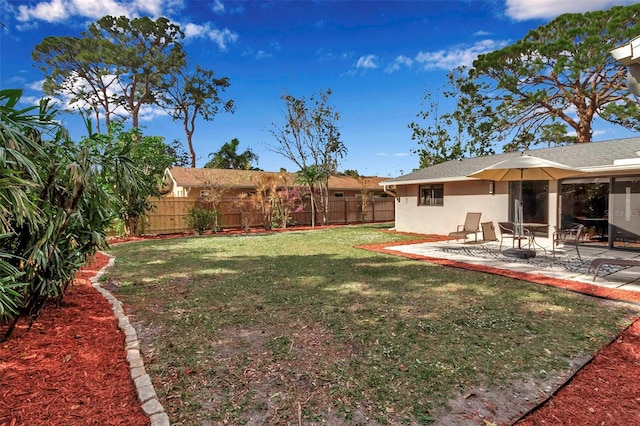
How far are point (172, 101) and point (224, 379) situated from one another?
2987 cm

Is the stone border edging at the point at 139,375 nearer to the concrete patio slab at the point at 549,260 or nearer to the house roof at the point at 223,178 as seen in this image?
the concrete patio slab at the point at 549,260

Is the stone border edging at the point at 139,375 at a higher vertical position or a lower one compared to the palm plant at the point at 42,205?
lower

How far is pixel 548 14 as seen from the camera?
17.1 metres

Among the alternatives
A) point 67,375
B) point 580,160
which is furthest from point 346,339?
point 580,160

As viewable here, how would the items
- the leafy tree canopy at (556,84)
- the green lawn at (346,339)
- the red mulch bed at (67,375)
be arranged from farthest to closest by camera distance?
the leafy tree canopy at (556,84)
the green lawn at (346,339)
the red mulch bed at (67,375)

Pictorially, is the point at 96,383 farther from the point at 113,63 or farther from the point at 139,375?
the point at 113,63

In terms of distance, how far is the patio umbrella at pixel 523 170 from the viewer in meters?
8.12

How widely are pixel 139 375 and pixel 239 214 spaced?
16473 mm

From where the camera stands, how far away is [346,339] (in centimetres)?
379

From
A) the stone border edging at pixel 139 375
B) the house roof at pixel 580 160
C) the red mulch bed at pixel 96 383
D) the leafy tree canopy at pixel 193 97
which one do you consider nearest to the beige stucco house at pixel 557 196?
the house roof at pixel 580 160

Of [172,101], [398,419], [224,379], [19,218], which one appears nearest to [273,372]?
[224,379]

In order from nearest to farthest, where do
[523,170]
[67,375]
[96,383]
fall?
[96,383], [67,375], [523,170]

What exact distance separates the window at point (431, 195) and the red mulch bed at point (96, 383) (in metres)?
11.1

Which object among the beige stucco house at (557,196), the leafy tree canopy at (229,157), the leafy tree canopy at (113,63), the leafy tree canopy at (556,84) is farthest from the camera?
the leafy tree canopy at (229,157)
